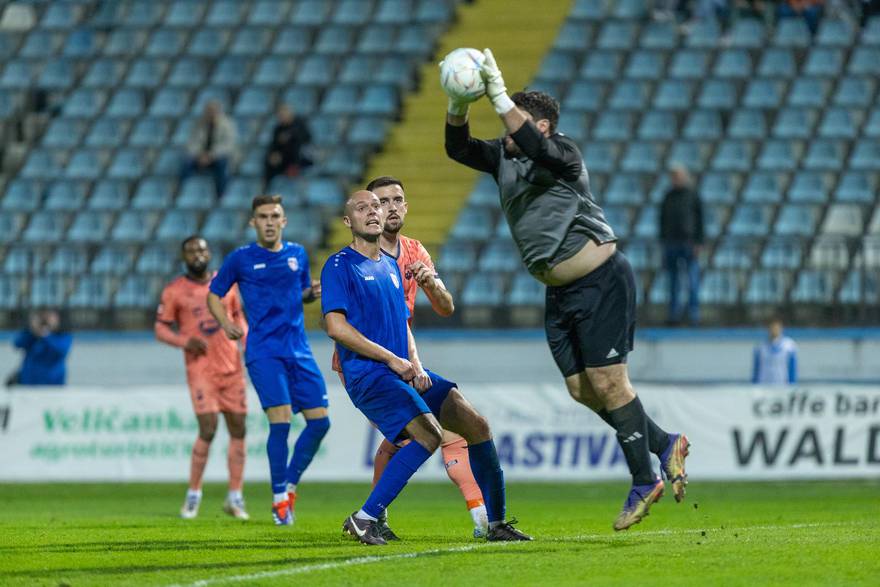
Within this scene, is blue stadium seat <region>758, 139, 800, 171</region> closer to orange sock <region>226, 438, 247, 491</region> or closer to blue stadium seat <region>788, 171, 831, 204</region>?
blue stadium seat <region>788, 171, 831, 204</region>

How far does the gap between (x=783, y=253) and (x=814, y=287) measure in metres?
0.58

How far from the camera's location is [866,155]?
22.9m

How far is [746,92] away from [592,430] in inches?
315

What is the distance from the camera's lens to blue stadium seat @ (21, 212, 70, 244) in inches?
973

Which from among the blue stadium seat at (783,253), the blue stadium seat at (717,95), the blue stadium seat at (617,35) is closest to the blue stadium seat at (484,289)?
the blue stadium seat at (783,253)

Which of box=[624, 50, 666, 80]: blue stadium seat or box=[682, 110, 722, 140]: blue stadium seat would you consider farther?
box=[624, 50, 666, 80]: blue stadium seat

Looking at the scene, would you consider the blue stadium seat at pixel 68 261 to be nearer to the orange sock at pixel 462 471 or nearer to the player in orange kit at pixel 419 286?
A: the player in orange kit at pixel 419 286

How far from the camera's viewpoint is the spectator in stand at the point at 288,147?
24.2 meters

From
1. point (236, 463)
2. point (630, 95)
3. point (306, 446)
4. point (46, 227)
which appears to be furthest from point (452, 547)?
point (46, 227)

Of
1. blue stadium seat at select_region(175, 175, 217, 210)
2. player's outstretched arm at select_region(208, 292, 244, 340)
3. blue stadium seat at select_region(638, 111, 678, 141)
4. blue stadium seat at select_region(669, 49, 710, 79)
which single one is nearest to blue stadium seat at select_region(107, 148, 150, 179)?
blue stadium seat at select_region(175, 175, 217, 210)

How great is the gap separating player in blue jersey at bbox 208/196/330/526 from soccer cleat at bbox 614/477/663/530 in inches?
143

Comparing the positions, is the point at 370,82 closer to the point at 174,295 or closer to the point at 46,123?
the point at 46,123

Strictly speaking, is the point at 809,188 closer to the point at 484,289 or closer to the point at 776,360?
the point at 776,360

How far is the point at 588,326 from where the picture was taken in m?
9.38
